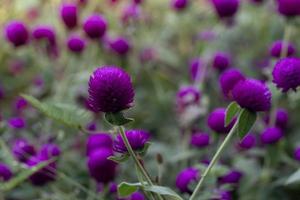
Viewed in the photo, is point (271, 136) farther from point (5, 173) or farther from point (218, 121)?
point (5, 173)

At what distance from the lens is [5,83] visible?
182 centimetres

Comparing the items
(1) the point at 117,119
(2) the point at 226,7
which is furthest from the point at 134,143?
(2) the point at 226,7

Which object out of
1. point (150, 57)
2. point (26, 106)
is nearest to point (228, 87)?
point (26, 106)

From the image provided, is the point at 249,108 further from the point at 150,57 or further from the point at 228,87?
the point at 150,57

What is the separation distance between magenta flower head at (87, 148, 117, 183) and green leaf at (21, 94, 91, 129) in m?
0.08

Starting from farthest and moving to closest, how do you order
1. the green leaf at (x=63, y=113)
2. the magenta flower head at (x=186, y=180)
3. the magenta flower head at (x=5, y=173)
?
the magenta flower head at (x=5, y=173), the magenta flower head at (x=186, y=180), the green leaf at (x=63, y=113)

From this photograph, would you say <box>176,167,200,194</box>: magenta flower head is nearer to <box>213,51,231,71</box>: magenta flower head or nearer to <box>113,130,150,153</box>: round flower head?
<box>113,130,150,153</box>: round flower head

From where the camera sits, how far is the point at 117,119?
733 mm

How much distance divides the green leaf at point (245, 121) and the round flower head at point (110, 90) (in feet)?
0.47

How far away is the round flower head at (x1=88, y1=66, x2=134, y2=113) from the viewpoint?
28.7 inches

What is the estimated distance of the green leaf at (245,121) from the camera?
2.54 feet

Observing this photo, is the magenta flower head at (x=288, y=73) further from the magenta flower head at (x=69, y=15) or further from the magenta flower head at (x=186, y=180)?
the magenta flower head at (x=69, y=15)

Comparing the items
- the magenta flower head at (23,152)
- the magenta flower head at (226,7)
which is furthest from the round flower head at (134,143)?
the magenta flower head at (226,7)

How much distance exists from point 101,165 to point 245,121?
0.31 meters
